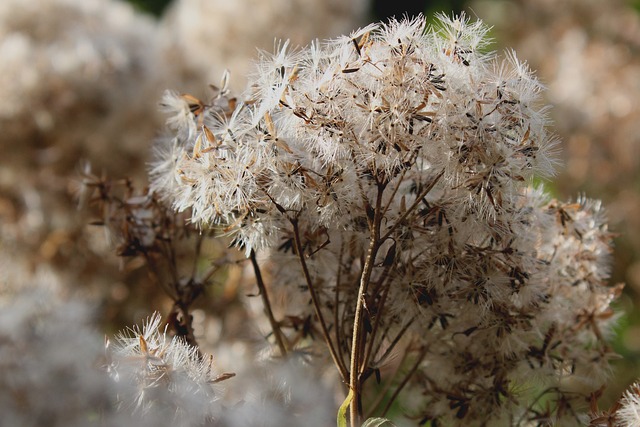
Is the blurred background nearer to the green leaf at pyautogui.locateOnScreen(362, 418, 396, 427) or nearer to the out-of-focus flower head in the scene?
the out-of-focus flower head

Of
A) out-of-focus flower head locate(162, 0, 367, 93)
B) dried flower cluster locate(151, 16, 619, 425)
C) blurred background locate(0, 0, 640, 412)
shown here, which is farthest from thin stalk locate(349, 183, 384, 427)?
out-of-focus flower head locate(162, 0, 367, 93)

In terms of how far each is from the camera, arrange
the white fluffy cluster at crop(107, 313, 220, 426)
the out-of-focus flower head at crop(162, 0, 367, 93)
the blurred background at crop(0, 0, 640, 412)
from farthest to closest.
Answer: the out-of-focus flower head at crop(162, 0, 367, 93) < the blurred background at crop(0, 0, 640, 412) < the white fluffy cluster at crop(107, 313, 220, 426)

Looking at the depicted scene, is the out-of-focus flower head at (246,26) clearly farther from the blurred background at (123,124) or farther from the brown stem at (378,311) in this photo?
the brown stem at (378,311)

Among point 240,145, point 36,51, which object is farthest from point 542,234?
point 36,51

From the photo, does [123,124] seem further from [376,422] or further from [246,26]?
[376,422]

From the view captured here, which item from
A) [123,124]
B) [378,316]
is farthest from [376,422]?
[123,124]

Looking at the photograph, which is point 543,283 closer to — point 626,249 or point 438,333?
point 438,333
